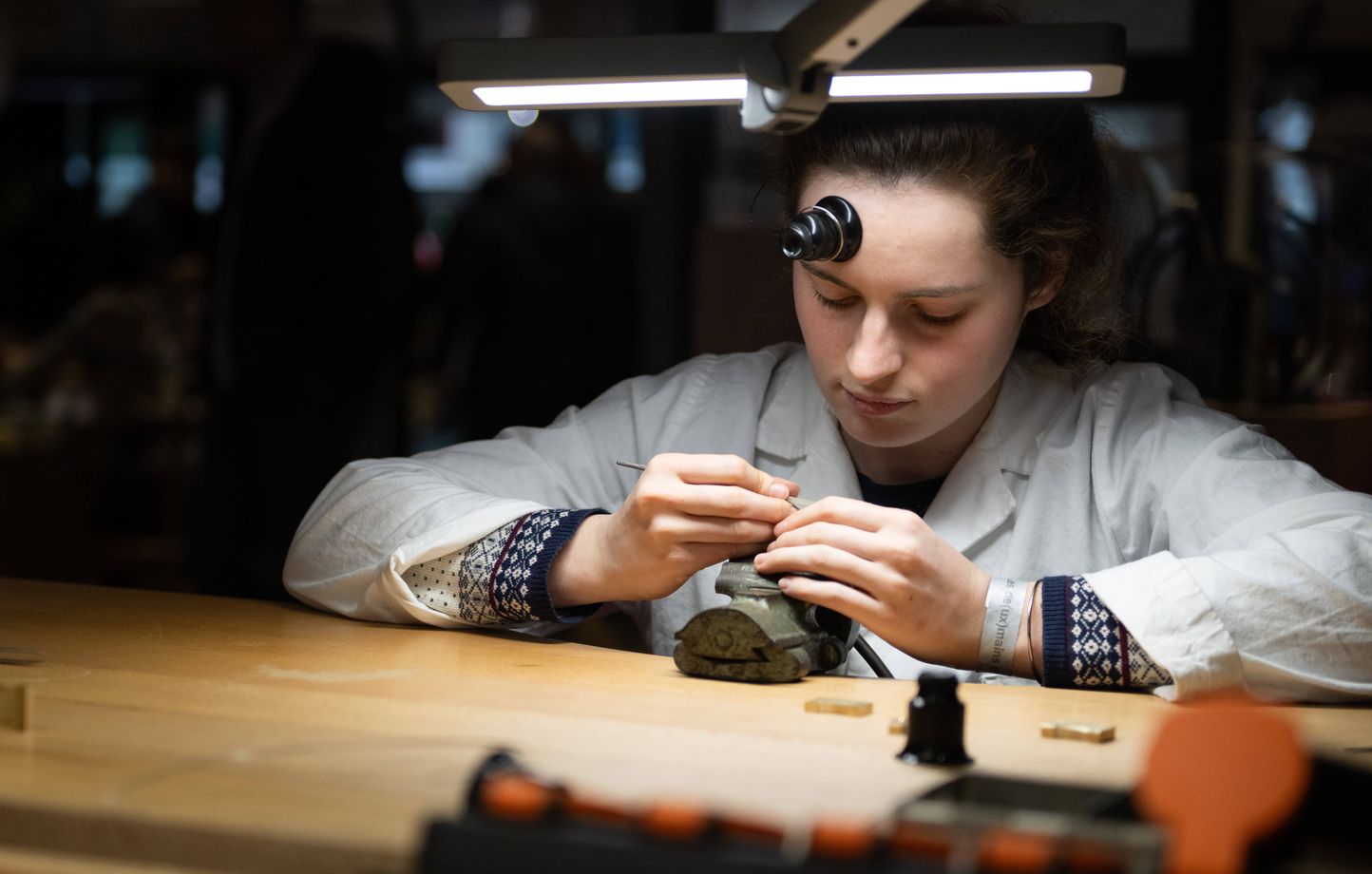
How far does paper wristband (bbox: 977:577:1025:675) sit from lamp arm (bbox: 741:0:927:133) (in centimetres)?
53

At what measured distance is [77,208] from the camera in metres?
6.68

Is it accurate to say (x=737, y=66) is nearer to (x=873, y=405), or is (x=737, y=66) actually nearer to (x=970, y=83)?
(x=970, y=83)

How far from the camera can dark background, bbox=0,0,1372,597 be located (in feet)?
9.52

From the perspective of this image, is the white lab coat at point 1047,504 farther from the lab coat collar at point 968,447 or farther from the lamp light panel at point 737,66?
the lamp light panel at point 737,66

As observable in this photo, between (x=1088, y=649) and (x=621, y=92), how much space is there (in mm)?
718

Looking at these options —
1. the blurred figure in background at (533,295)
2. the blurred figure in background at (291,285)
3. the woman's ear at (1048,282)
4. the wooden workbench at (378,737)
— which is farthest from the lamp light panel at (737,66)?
the blurred figure in background at (533,295)

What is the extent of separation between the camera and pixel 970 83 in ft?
4.76

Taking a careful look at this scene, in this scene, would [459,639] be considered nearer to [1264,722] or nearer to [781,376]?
[781,376]

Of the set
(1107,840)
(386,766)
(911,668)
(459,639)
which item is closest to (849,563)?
(911,668)

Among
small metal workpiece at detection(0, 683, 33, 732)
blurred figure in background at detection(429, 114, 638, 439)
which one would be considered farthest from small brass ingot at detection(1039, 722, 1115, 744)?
blurred figure in background at detection(429, 114, 638, 439)

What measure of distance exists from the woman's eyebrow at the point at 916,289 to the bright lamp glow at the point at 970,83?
8.9 inches

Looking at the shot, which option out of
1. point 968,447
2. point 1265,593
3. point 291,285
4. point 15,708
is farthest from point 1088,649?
point 291,285

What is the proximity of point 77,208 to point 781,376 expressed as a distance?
5.46 m

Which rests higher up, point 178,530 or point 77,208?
point 77,208
